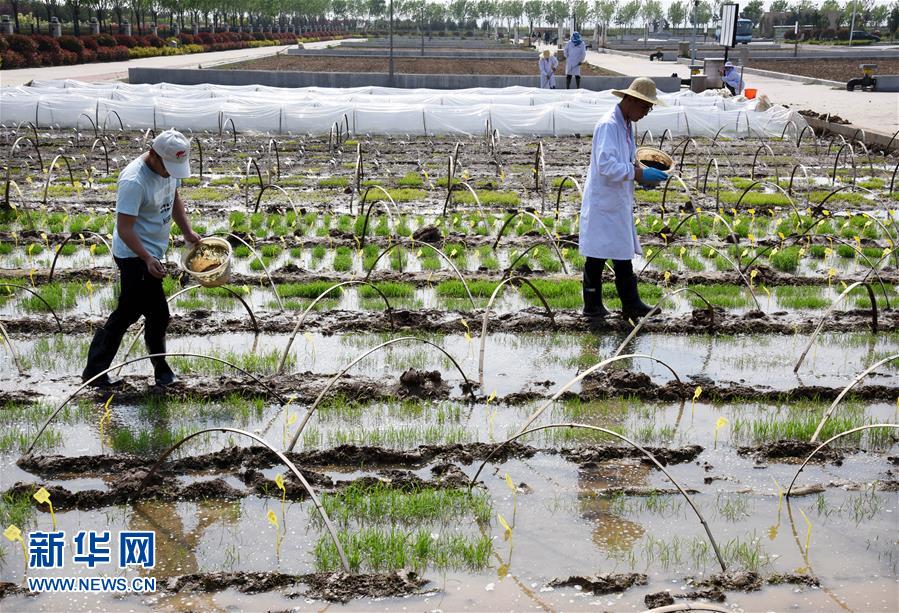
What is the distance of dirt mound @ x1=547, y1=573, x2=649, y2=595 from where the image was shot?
3734 mm

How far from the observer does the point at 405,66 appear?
3956cm

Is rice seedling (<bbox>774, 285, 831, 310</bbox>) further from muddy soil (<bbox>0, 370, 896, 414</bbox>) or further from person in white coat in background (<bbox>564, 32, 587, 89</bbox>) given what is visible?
person in white coat in background (<bbox>564, 32, 587, 89</bbox>)

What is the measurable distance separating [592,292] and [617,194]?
2.78 ft

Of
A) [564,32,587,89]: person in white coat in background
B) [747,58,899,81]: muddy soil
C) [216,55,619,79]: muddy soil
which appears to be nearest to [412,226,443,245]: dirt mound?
[564,32,587,89]: person in white coat in background

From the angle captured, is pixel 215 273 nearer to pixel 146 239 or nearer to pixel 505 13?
pixel 146 239

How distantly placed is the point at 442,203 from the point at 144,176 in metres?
6.68

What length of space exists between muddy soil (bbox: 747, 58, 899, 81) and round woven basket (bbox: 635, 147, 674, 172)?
28423 mm

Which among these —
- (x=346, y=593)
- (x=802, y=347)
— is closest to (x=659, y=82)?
(x=802, y=347)

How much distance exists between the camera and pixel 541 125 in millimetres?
18594

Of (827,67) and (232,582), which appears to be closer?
(232,582)

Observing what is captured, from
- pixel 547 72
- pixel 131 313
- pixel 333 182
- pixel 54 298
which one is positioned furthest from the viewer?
pixel 547 72

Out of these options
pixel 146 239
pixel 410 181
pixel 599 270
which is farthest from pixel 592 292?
pixel 410 181

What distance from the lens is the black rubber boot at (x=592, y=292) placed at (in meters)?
6.94

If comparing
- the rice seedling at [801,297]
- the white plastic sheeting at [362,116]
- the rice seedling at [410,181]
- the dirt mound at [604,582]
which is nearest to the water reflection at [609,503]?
the dirt mound at [604,582]
